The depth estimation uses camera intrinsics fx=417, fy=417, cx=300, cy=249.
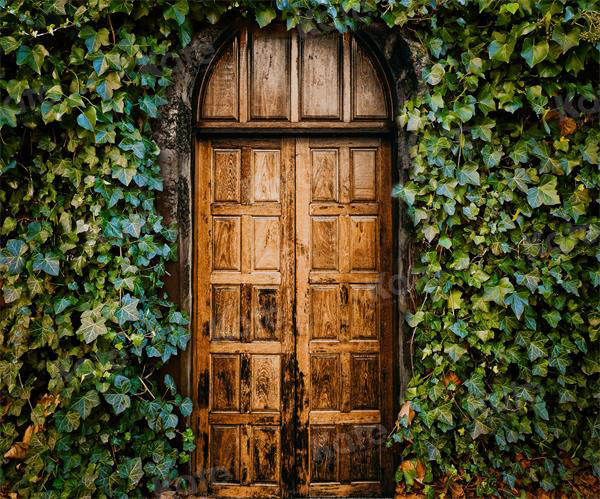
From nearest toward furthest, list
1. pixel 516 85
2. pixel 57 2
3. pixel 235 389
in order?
pixel 57 2 → pixel 516 85 → pixel 235 389

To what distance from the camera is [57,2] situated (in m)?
2.77

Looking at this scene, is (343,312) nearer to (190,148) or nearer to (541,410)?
(541,410)

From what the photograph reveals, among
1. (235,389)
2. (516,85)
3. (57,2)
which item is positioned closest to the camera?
(57,2)

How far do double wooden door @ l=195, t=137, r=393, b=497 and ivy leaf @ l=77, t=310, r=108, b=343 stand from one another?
0.72 m

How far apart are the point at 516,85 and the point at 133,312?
3.10 meters

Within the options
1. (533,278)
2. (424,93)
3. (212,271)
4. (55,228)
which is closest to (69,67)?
(55,228)

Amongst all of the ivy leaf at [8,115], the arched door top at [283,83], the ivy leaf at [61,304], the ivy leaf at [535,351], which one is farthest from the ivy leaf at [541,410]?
the ivy leaf at [8,115]

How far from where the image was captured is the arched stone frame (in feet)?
10.1

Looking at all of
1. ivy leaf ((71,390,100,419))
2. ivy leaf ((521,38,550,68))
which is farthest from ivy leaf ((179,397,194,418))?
ivy leaf ((521,38,550,68))

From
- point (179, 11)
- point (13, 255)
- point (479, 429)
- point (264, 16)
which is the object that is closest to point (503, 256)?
point (479, 429)

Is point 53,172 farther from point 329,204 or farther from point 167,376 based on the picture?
point 329,204

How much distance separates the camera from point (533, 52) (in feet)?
9.19

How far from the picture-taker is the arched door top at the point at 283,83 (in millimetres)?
3258

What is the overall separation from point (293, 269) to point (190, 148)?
1222mm
